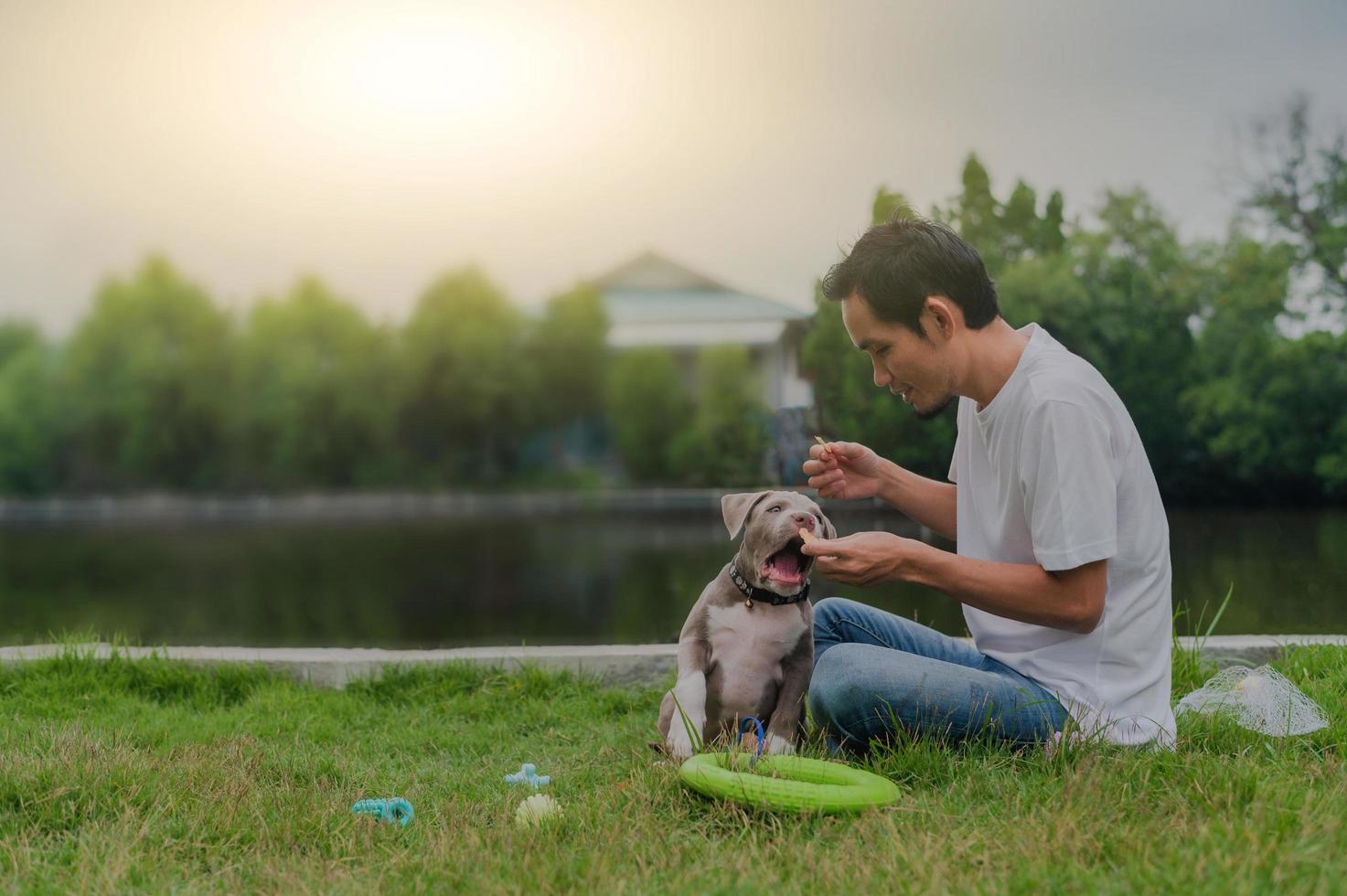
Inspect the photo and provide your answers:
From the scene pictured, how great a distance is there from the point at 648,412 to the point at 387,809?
18.4 m

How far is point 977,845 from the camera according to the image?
2238 millimetres

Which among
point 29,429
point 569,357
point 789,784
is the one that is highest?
point 789,784

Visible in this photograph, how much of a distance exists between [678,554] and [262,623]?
20.2ft

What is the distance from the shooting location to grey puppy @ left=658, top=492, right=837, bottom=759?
2.83m

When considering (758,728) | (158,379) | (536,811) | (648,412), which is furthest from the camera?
(158,379)

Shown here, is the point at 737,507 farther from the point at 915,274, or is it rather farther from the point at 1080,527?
the point at 1080,527

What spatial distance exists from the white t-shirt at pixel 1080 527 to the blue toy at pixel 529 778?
4.25 ft

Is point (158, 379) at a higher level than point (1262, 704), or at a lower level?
lower

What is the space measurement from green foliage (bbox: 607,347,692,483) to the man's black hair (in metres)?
16.6

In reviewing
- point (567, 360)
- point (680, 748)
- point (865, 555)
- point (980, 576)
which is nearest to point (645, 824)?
point (680, 748)

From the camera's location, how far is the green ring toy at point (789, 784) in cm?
244

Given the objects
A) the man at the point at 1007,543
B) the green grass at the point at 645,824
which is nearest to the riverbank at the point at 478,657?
the green grass at the point at 645,824

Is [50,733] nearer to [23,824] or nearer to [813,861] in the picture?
[23,824]

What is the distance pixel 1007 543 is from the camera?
2.75 m
